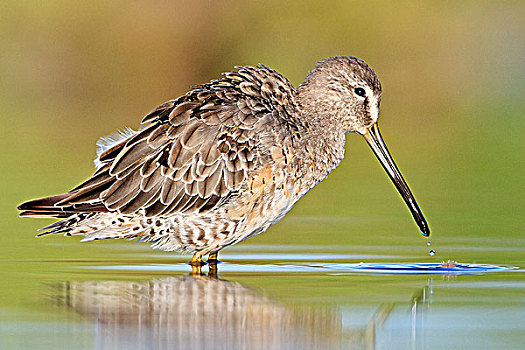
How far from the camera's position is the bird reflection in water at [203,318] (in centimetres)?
548

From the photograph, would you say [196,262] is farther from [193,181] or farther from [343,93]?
[343,93]

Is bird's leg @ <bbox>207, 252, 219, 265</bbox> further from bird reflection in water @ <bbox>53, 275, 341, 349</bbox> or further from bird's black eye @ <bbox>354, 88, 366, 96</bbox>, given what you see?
bird's black eye @ <bbox>354, 88, 366, 96</bbox>

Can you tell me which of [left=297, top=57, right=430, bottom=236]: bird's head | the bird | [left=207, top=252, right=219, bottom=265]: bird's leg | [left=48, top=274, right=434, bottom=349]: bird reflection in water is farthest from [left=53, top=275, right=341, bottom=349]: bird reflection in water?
[left=297, top=57, right=430, bottom=236]: bird's head

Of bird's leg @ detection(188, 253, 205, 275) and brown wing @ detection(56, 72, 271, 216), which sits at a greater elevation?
brown wing @ detection(56, 72, 271, 216)

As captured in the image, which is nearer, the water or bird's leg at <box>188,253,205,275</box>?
the water

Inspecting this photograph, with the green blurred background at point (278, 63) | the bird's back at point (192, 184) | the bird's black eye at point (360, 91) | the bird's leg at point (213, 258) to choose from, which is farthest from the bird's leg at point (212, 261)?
the green blurred background at point (278, 63)

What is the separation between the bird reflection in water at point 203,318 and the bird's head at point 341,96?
172 centimetres

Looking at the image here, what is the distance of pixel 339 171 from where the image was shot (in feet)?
47.4

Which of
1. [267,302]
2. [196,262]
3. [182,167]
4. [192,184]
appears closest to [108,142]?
[182,167]

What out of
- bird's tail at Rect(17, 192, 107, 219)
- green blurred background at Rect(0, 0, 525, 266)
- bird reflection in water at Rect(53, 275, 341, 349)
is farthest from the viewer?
green blurred background at Rect(0, 0, 525, 266)

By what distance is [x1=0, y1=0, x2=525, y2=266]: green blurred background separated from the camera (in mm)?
15938

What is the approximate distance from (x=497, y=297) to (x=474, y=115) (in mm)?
14203

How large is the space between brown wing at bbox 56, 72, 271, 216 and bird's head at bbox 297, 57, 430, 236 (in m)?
0.71

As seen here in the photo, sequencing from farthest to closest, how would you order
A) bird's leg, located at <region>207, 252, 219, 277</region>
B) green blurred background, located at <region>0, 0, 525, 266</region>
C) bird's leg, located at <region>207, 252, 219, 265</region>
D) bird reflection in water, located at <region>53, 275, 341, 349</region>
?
green blurred background, located at <region>0, 0, 525, 266</region> → bird's leg, located at <region>207, 252, 219, 265</region> → bird's leg, located at <region>207, 252, 219, 277</region> → bird reflection in water, located at <region>53, 275, 341, 349</region>
